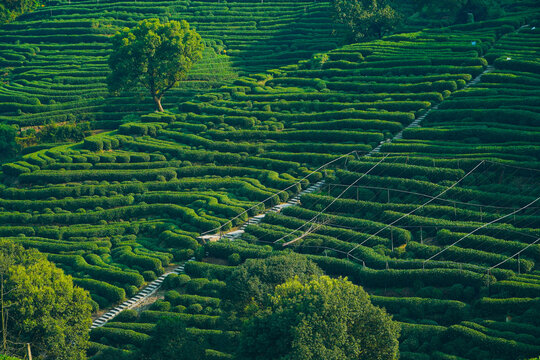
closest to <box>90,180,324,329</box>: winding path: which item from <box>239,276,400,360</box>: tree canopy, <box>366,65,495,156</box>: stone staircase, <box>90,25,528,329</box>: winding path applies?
<box>90,25,528,329</box>: winding path

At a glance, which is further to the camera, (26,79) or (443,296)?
(26,79)

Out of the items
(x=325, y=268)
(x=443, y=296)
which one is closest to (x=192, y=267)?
(x=325, y=268)

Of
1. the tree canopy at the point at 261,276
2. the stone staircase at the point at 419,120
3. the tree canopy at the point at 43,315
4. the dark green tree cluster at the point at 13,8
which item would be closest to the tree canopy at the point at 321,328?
the tree canopy at the point at 261,276

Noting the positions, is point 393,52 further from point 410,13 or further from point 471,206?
point 471,206

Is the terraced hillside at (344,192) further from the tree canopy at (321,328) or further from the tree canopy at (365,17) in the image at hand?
the tree canopy at (365,17)

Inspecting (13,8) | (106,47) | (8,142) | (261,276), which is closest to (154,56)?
(8,142)

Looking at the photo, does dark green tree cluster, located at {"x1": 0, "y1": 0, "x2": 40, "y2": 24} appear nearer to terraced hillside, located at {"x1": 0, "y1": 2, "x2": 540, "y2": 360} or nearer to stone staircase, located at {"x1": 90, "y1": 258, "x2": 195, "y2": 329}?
terraced hillside, located at {"x1": 0, "y1": 2, "x2": 540, "y2": 360}
